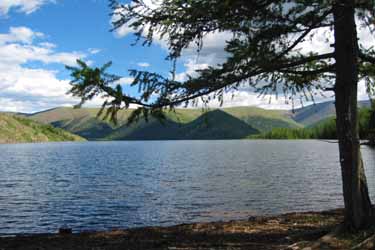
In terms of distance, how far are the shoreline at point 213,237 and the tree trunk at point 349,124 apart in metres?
0.79

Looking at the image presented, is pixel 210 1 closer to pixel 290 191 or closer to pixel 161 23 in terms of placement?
pixel 161 23

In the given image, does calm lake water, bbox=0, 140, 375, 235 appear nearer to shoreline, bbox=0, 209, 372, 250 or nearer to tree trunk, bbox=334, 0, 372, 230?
shoreline, bbox=0, 209, 372, 250

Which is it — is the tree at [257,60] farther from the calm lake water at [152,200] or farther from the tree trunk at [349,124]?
the calm lake water at [152,200]

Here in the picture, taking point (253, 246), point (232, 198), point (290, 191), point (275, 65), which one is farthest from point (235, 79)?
point (290, 191)

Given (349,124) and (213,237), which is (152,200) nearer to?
(213,237)

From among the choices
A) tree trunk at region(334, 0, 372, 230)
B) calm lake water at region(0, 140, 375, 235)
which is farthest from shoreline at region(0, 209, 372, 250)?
calm lake water at region(0, 140, 375, 235)

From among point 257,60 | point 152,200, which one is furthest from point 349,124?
point 152,200

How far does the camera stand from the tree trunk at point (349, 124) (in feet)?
36.2

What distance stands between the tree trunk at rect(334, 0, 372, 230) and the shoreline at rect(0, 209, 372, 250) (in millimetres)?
790

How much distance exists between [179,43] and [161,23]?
2.71 feet

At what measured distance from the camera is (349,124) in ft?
36.2

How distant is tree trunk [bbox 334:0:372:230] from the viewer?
36.2 feet

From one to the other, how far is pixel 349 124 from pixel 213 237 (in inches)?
223

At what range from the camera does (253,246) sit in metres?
11.9
